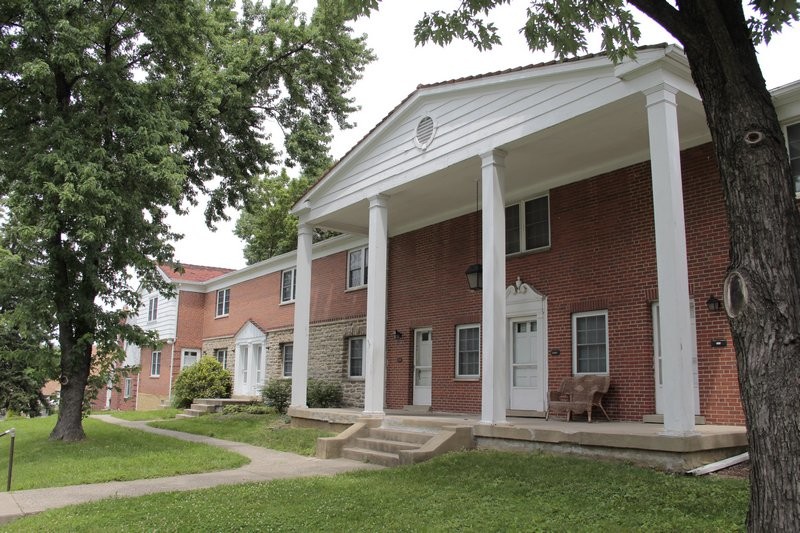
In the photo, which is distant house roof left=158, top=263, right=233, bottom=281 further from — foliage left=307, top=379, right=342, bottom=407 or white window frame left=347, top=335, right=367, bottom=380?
foliage left=307, top=379, right=342, bottom=407

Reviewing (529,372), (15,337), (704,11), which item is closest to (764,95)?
(704,11)

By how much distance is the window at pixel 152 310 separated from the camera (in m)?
33.1

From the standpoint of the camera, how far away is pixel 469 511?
21.7ft

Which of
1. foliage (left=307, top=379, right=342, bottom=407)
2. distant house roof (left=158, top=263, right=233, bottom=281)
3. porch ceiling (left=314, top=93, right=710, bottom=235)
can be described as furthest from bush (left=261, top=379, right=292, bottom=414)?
distant house roof (left=158, top=263, right=233, bottom=281)

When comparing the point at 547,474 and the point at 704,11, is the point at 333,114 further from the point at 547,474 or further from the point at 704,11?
the point at 704,11

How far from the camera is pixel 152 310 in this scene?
110ft

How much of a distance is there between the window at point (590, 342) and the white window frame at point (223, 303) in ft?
61.5

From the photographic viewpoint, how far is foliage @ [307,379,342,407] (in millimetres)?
18609

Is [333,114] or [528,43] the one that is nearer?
[528,43]

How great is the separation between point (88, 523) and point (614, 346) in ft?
29.1

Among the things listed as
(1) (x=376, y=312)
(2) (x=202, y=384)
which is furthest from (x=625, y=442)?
(2) (x=202, y=384)

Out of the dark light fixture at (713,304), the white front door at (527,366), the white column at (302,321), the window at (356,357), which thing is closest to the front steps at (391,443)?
the white front door at (527,366)

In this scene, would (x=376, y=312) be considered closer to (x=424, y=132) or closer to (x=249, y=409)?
(x=424, y=132)

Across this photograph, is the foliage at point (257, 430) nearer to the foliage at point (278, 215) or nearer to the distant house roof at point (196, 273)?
the distant house roof at point (196, 273)
